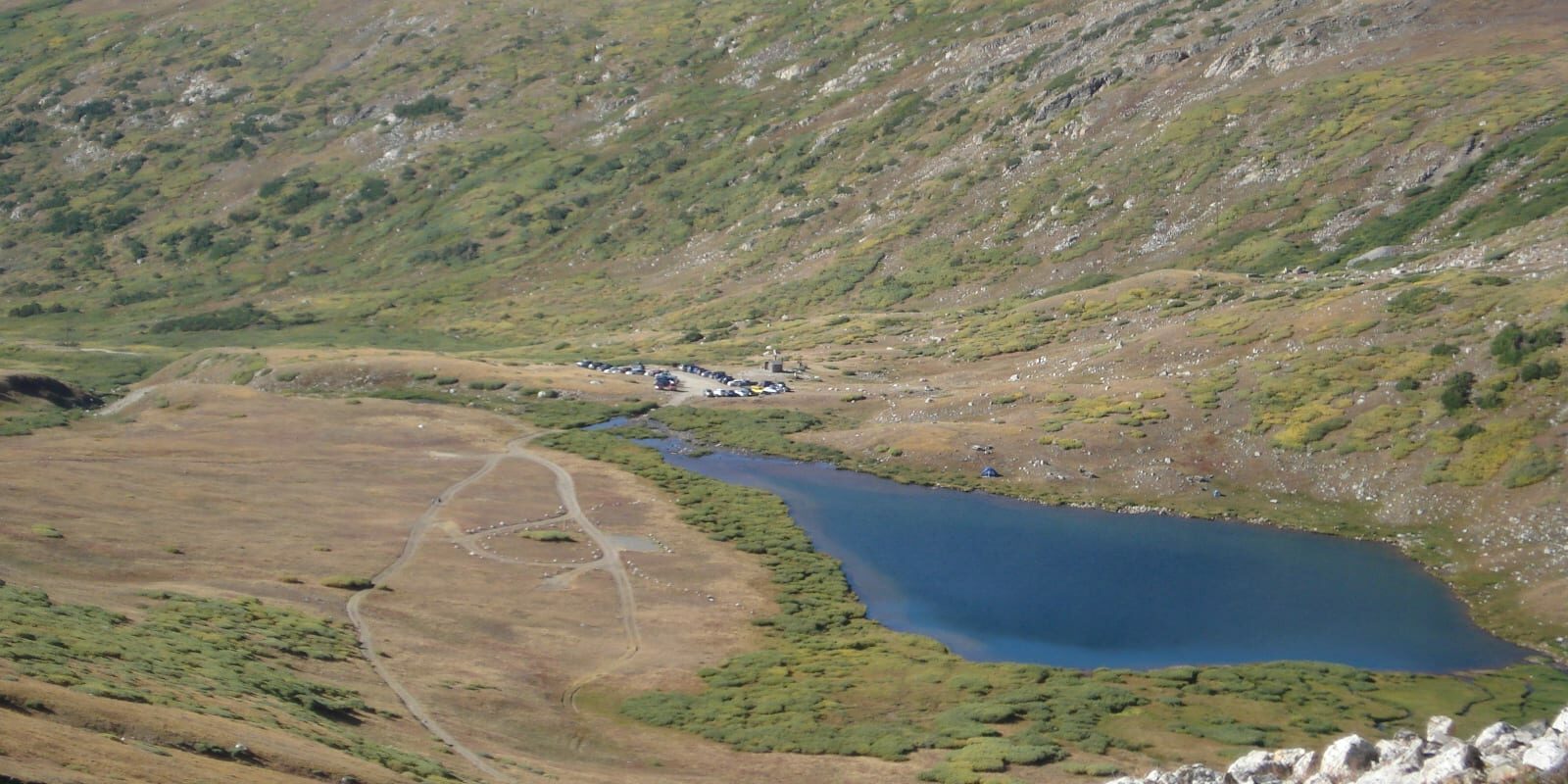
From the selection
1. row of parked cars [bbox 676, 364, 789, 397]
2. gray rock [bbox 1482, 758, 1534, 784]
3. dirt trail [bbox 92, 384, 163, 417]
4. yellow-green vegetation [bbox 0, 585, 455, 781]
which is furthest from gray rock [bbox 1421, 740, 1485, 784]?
dirt trail [bbox 92, 384, 163, 417]

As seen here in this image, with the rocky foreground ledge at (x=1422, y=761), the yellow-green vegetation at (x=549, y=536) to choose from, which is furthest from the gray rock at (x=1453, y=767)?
the yellow-green vegetation at (x=549, y=536)

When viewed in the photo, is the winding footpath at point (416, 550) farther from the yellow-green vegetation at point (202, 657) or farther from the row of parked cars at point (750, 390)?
the row of parked cars at point (750, 390)

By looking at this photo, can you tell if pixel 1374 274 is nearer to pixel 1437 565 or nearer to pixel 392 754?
pixel 1437 565

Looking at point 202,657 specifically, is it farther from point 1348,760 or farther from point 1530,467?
point 1530,467

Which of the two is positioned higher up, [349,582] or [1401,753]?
[1401,753]

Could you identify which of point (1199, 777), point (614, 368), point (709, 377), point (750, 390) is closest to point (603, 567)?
point (1199, 777)

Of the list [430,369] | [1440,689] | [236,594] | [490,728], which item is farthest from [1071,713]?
[430,369]
